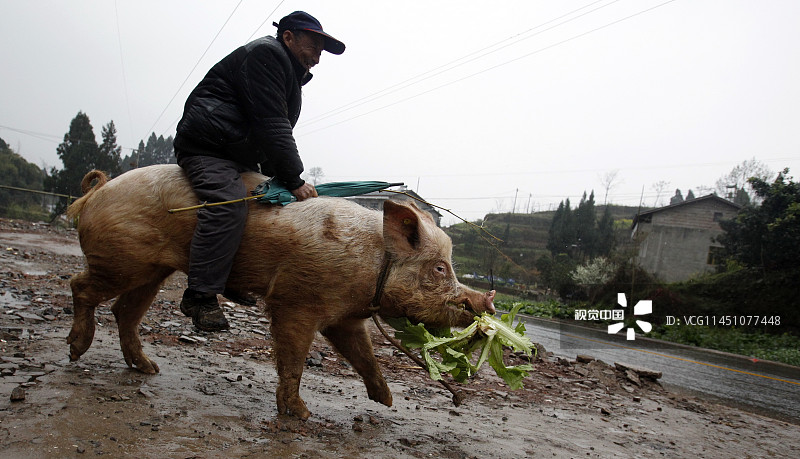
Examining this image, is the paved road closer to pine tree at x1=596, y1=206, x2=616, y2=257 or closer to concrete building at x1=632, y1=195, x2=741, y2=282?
concrete building at x1=632, y1=195, x2=741, y2=282

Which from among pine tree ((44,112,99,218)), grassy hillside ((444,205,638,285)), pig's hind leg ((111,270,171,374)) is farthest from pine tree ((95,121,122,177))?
pig's hind leg ((111,270,171,374))

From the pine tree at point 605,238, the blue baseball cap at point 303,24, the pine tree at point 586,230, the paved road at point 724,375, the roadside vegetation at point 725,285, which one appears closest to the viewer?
the blue baseball cap at point 303,24

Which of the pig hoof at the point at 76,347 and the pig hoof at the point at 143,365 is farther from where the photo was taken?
the pig hoof at the point at 143,365

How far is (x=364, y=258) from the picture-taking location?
3.57m

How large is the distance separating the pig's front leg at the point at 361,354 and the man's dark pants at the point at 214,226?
1031 mm

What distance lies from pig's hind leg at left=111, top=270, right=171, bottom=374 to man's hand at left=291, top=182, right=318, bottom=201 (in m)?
1.44

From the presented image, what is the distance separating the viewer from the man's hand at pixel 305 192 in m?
3.71

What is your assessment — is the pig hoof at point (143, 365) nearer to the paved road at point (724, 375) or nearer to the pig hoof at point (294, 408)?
Result: the pig hoof at point (294, 408)

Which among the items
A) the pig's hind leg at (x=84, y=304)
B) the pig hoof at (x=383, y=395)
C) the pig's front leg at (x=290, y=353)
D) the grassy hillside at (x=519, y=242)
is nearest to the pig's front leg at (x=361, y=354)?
the pig hoof at (x=383, y=395)

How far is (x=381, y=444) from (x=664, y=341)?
20788 mm

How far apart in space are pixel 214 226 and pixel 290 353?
105 centimetres

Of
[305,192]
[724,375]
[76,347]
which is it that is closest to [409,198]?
[305,192]

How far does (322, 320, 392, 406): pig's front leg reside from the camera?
3967 millimetres

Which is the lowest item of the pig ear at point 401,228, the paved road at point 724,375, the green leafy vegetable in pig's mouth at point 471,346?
the paved road at point 724,375
